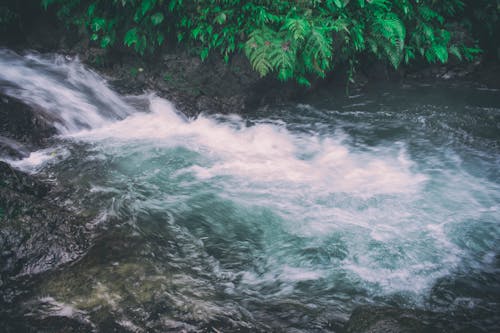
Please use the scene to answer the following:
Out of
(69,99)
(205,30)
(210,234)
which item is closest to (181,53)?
(205,30)

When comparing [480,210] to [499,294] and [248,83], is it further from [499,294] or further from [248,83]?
[248,83]

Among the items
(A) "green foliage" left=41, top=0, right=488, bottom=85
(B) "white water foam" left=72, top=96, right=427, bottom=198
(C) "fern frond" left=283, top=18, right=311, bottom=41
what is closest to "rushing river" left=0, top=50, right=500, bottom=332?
(B) "white water foam" left=72, top=96, right=427, bottom=198

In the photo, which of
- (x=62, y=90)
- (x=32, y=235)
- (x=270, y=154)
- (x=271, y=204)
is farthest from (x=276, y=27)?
(x=32, y=235)

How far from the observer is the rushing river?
2896mm

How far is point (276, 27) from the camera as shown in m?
6.03

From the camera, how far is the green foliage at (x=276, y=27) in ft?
18.7

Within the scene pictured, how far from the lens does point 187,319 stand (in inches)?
105

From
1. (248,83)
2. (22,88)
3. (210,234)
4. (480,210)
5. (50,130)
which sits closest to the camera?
(210,234)

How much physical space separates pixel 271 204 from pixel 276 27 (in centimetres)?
305

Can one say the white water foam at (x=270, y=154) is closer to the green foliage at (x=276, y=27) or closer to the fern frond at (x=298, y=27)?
the green foliage at (x=276, y=27)

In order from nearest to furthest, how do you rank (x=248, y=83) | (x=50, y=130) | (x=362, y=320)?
(x=362, y=320) < (x=50, y=130) < (x=248, y=83)

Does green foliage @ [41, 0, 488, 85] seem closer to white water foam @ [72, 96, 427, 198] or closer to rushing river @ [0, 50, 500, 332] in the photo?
rushing river @ [0, 50, 500, 332]

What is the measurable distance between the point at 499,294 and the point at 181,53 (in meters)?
5.78

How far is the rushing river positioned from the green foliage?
865 mm
